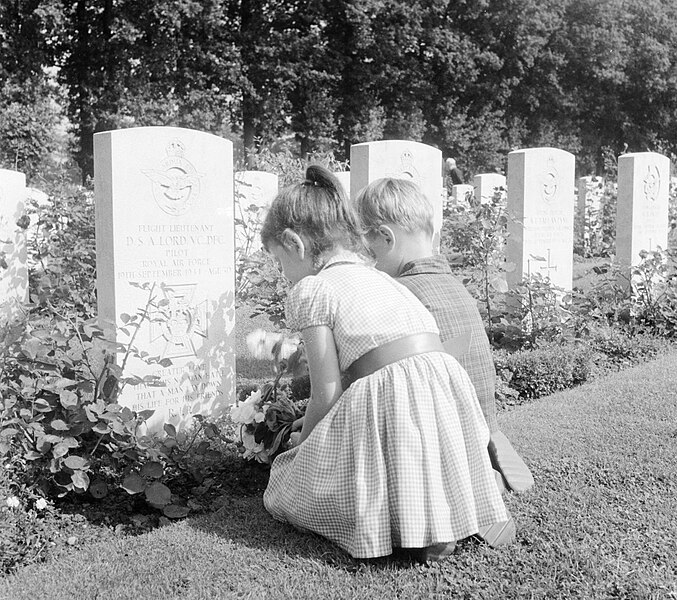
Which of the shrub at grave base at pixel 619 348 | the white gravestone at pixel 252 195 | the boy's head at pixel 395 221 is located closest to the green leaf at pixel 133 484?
the boy's head at pixel 395 221

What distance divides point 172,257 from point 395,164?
288 centimetres

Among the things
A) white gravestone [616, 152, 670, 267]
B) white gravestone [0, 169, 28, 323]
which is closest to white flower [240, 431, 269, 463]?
white gravestone [0, 169, 28, 323]

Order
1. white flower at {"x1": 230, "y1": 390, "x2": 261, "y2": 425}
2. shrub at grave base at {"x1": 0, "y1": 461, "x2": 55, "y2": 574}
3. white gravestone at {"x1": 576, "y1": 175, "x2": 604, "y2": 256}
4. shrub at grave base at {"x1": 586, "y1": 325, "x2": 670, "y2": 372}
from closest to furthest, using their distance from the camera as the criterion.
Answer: shrub at grave base at {"x1": 0, "y1": 461, "x2": 55, "y2": 574} < white flower at {"x1": 230, "y1": 390, "x2": 261, "y2": 425} < shrub at grave base at {"x1": 586, "y1": 325, "x2": 670, "y2": 372} < white gravestone at {"x1": 576, "y1": 175, "x2": 604, "y2": 256}

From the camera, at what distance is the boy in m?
3.33

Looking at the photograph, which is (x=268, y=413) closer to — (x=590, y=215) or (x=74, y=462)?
(x=74, y=462)

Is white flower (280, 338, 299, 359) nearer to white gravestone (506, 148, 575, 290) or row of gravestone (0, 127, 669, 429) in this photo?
row of gravestone (0, 127, 669, 429)

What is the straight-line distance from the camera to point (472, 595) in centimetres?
258

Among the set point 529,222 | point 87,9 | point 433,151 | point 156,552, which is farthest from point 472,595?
point 87,9

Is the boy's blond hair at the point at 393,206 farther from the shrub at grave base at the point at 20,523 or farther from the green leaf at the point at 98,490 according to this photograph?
the shrub at grave base at the point at 20,523

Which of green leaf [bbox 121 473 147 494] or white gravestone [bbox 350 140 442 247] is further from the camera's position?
white gravestone [bbox 350 140 442 247]

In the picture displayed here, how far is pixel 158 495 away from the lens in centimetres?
337

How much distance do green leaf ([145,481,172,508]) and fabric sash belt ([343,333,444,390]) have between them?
1103 millimetres

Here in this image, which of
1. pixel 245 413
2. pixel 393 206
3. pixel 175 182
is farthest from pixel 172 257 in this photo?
pixel 393 206

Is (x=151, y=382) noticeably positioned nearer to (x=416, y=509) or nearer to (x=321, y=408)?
(x=321, y=408)
